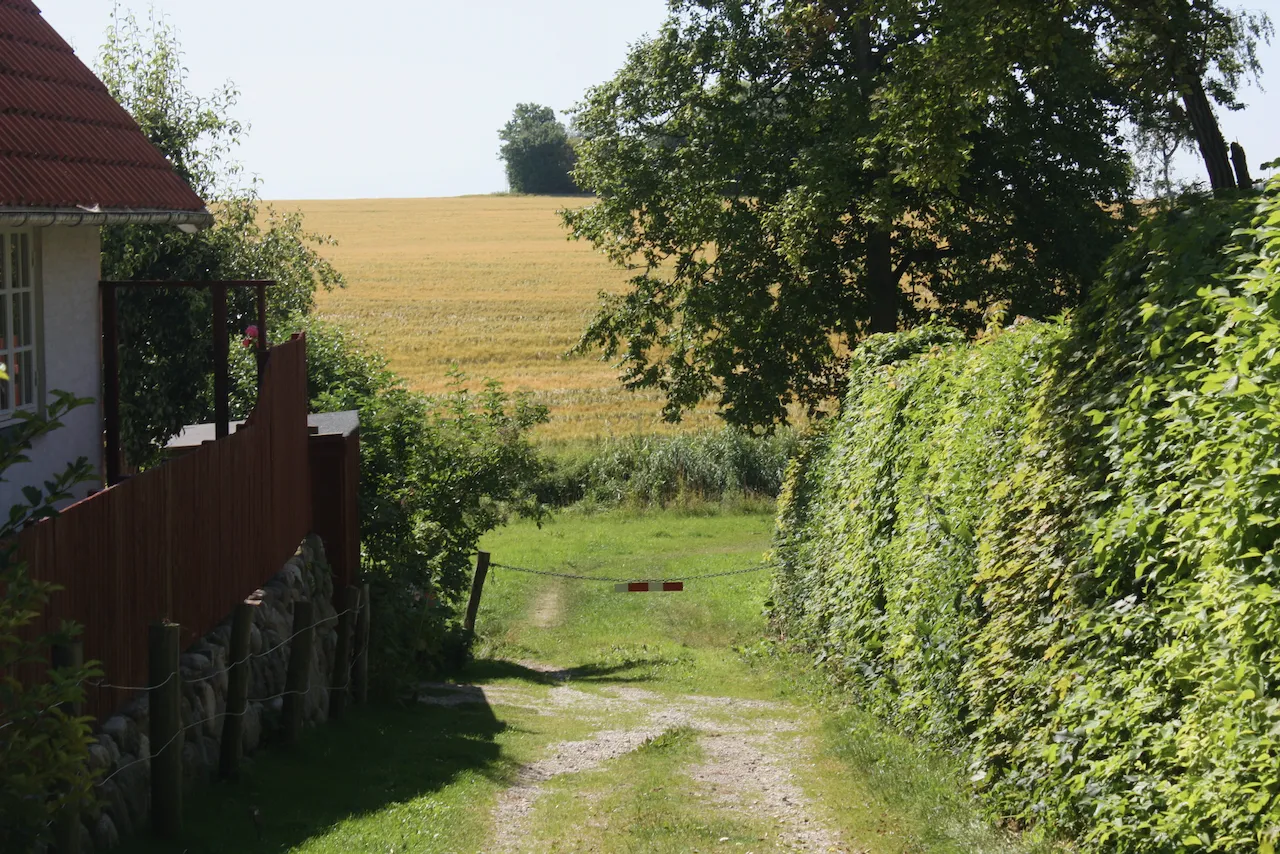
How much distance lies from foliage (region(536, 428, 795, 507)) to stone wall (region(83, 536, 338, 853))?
21.5 meters

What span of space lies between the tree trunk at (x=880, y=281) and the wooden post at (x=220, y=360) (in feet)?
48.2

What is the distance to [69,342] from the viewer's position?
11320mm

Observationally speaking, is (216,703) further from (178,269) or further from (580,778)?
(178,269)

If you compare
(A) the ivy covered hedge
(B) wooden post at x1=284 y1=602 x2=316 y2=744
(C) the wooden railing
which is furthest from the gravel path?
(C) the wooden railing

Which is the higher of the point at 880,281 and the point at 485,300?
the point at 485,300

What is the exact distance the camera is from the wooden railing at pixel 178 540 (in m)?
6.95

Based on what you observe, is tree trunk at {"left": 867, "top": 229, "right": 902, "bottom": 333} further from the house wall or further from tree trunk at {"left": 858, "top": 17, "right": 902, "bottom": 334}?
the house wall

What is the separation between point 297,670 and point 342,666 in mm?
1998

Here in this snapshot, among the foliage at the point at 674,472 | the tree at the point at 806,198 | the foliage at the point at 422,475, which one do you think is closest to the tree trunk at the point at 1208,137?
the tree at the point at 806,198

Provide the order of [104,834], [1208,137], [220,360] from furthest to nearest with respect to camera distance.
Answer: [1208,137], [220,360], [104,834]

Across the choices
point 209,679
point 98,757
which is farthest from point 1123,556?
point 209,679

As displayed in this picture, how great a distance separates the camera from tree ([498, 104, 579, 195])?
124250 millimetres

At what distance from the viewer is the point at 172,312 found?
1820cm

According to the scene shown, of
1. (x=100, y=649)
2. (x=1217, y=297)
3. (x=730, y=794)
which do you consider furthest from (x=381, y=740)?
(x=1217, y=297)
